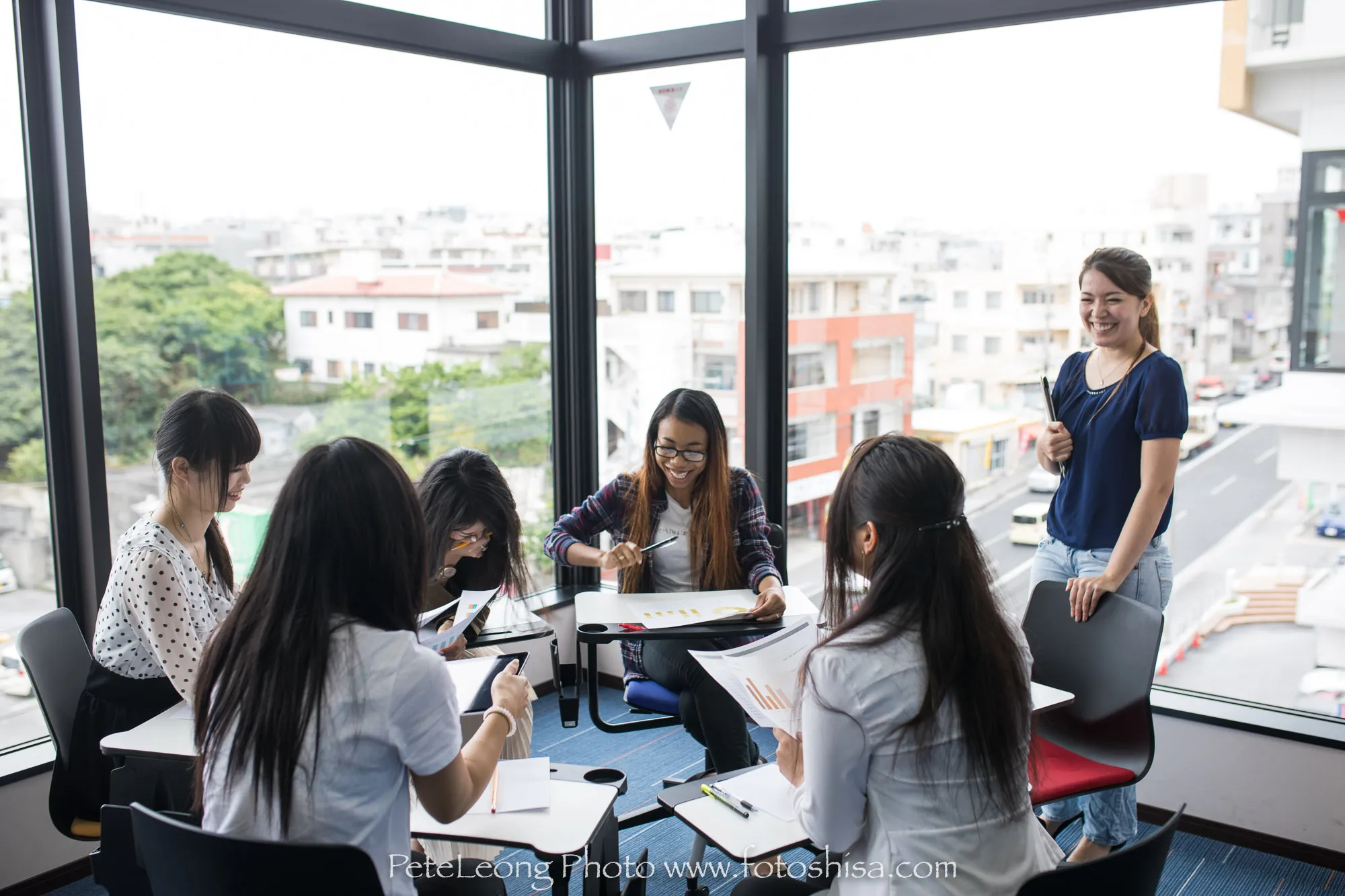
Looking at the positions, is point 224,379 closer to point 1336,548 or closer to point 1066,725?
point 1066,725

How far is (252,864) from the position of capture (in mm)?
1371

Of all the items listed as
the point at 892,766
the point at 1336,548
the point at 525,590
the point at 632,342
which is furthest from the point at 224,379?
the point at 1336,548

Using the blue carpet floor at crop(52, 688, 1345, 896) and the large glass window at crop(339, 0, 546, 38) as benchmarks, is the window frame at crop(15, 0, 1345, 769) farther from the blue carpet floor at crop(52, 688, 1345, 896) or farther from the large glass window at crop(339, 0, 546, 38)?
the blue carpet floor at crop(52, 688, 1345, 896)

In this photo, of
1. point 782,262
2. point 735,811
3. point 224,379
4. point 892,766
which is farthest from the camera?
point 782,262

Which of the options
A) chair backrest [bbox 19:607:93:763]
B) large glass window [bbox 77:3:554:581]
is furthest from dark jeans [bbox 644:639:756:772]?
chair backrest [bbox 19:607:93:763]

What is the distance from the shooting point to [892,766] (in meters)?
1.49

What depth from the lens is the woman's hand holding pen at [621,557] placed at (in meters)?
2.93

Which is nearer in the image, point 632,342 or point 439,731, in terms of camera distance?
point 439,731

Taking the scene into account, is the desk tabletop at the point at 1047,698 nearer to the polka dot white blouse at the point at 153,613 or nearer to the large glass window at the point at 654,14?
the polka dot white blouse at the point at 153,613

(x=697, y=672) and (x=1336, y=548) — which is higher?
A: (x=1336, y=548)

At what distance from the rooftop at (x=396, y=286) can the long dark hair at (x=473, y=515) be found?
101 centimetres

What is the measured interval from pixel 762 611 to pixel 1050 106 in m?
1.83

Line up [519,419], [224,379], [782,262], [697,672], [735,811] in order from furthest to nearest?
1. [519,419]
2. [782,262]
3. [224,379]
4. [697,672]
5. [735,811]

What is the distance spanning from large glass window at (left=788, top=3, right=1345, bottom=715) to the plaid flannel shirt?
74 centimetres
